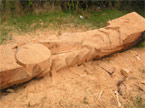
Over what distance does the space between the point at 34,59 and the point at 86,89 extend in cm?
Answer: 97

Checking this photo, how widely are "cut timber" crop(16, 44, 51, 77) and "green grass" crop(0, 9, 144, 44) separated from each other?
1835mm

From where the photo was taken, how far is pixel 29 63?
239cm

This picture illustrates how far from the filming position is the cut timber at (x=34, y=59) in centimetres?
241

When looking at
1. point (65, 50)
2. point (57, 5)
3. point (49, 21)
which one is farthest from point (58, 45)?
point (57, 5)

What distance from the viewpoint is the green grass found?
184 inches

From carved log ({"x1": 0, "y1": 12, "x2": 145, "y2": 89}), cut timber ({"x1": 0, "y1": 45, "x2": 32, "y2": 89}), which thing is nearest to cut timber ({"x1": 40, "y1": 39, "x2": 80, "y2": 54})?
carved log ({"x1": 0, "y1": 12, "x2": 145, "y2": 89})

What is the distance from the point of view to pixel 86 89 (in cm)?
276

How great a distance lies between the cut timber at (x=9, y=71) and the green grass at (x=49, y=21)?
190 cm

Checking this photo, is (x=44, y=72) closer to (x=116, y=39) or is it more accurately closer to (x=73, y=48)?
(x=73, y=48)

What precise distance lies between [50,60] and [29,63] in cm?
40

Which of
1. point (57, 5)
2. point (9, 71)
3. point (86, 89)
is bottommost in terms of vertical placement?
point (86, 89)

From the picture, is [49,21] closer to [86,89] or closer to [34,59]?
[34,59]

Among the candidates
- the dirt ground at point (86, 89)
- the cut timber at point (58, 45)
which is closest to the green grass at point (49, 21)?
the cut timber at point (58, 45)

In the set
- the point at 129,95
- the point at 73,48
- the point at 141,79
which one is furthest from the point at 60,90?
the point at 141,79
